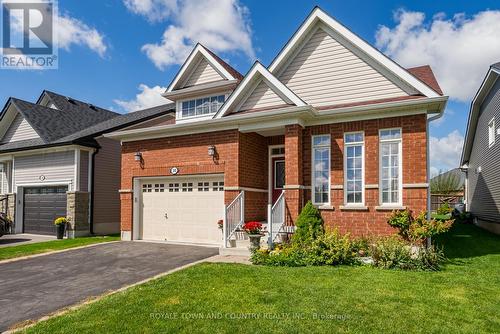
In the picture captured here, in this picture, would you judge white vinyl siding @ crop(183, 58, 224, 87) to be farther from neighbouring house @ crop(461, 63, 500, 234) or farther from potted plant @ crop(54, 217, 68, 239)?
neighbouring house @ crop(461, 63, 500, 234)

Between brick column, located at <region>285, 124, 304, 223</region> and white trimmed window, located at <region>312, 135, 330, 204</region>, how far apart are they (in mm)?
511

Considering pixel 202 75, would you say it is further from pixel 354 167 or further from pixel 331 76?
pixel 354 167

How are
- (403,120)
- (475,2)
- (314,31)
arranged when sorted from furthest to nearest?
(314,31) < (475,2) < (403,120)

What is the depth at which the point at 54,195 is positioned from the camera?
53.0 feet

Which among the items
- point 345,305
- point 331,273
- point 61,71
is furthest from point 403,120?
point 61,71

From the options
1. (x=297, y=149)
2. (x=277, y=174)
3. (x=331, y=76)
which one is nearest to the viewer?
(x=297, y=149)

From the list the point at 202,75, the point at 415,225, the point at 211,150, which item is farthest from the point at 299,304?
the point at 202,75

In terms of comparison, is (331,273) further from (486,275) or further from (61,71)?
(61,71)

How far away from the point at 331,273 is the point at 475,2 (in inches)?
401

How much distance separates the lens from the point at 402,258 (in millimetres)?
7715

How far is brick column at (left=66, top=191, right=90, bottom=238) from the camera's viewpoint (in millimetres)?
15039

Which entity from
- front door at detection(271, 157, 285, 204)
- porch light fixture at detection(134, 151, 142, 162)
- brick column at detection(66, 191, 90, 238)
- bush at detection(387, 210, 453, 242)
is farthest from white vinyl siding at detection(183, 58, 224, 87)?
bush at detection(387, 210, 453, 242)

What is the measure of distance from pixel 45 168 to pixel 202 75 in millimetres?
8724

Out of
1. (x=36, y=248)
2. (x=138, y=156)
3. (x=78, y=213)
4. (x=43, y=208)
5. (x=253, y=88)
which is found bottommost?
(x=36, y=248)
